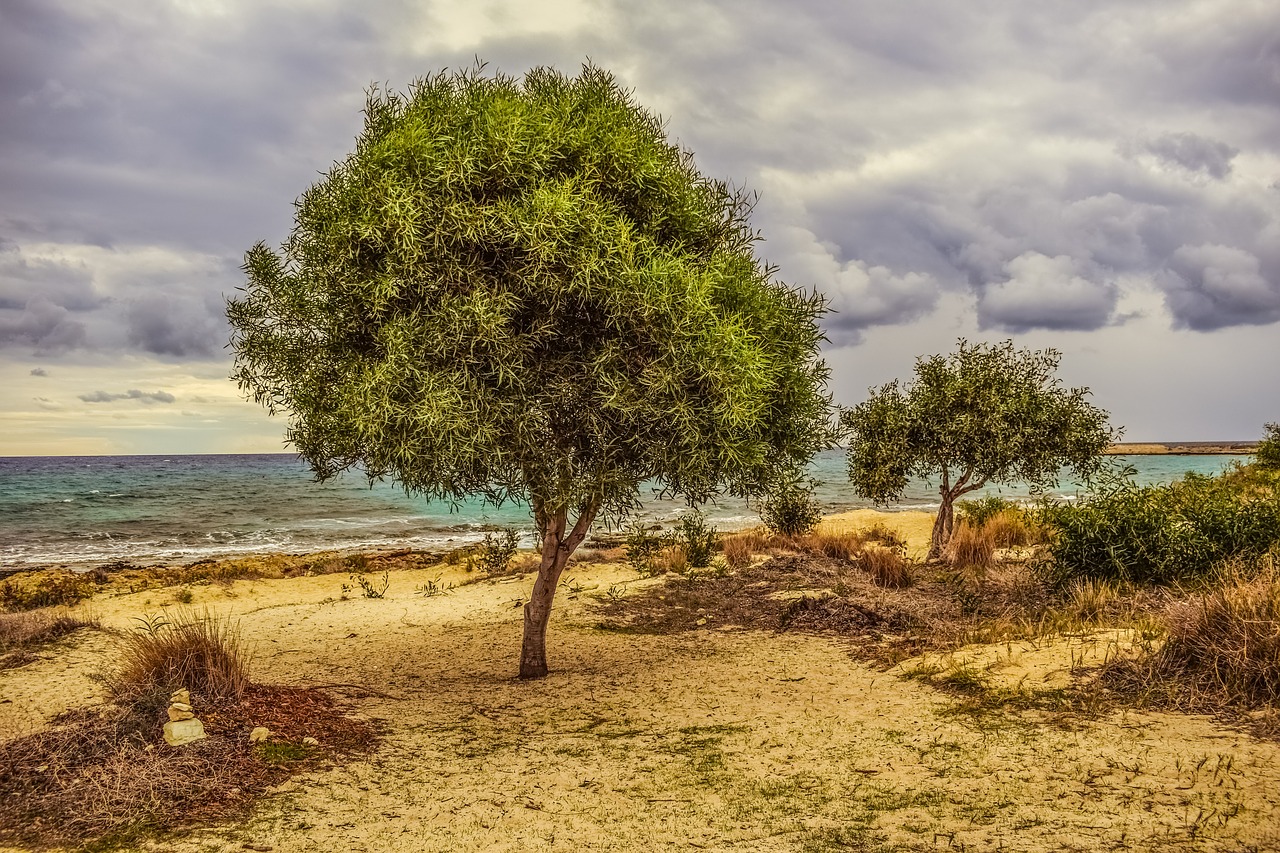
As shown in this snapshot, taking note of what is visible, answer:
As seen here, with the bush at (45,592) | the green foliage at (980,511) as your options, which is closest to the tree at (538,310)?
the bush at (45,592)

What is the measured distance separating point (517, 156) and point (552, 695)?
23.2ft

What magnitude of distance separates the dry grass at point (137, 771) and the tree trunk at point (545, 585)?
10.3 ft

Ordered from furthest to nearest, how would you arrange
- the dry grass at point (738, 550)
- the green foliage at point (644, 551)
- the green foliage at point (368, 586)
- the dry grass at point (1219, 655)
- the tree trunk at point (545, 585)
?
the green foliage at point (644, 551)
the dry grass at point (738, 550)
the green foliage at point (368, 586)
the tree trunk at point (545, 585)
the dry grass at point (1219, 655)

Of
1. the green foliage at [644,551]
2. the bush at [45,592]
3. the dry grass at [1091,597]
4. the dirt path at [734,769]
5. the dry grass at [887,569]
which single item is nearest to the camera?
the dirt path at [734,769]

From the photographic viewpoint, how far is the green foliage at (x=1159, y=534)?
41.9 feet

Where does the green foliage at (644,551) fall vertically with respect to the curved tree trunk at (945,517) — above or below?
below

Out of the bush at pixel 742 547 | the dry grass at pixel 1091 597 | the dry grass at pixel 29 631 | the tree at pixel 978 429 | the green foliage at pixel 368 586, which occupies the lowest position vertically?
the green foliage at pixel 368 586

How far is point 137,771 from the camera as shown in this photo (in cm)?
710

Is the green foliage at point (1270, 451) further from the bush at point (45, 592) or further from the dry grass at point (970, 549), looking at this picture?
the bush at point (45, 592)

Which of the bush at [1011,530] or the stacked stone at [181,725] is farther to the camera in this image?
the bush at [1011,530]

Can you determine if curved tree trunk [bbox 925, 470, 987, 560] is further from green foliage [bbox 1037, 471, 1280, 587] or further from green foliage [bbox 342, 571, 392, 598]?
green foliage [bbox 342, 571, 392, 598]

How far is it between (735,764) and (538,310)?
5.27 metres

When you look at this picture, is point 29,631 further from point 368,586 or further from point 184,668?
point 184,668

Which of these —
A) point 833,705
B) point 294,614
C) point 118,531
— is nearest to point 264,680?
point 294,614
